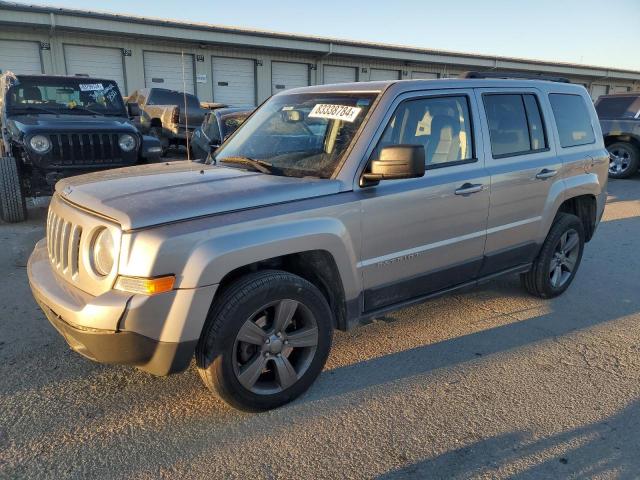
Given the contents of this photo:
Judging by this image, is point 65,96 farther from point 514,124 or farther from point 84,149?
point 514,124

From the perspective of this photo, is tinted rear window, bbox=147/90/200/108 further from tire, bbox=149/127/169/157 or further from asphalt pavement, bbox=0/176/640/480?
asphalt pavement, bbox=0/176/640/480

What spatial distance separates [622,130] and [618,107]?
77 cm

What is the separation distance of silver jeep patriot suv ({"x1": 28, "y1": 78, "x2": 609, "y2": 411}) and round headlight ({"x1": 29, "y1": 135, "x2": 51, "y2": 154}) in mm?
3799

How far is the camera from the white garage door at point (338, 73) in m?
26.8

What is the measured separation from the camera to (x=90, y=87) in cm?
806

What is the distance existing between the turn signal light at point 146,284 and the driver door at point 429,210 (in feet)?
3.92

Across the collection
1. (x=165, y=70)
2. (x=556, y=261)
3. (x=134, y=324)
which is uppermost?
(x=165, y=70)

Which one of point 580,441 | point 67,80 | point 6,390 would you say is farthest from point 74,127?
point 580,441

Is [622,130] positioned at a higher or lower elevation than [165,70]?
lower

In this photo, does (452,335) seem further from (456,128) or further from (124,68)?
(124,68)

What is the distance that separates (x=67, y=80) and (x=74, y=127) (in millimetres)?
1644

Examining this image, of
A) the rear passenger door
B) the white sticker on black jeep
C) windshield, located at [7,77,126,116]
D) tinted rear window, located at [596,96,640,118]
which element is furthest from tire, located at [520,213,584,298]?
tinted rear window, located at [596,96,640,118]

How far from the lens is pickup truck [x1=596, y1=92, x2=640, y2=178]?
11805 millimetres

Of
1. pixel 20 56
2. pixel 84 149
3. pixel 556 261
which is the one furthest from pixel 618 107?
pixel 20 56
